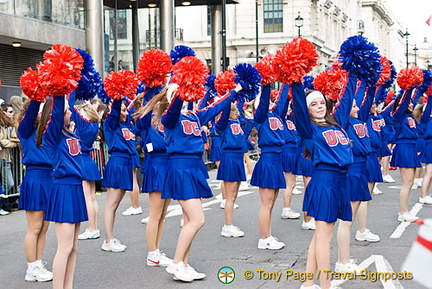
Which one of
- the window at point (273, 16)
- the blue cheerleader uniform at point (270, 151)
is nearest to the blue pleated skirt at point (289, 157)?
the blue cheerleader uniform at point (270, 151)

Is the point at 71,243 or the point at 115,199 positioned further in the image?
the point at 115,199

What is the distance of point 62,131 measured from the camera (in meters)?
5.77

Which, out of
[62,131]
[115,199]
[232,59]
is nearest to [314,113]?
[62,131]

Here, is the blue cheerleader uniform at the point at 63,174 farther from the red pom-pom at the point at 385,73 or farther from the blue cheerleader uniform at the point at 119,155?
the red pom-pom at the point at 385,73

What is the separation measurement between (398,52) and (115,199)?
106232 mm

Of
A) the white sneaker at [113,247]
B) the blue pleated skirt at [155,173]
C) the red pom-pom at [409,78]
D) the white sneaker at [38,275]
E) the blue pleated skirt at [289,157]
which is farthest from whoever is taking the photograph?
the blue pleated skirt at [289,157]

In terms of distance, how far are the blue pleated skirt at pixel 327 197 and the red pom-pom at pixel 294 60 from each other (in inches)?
33.9

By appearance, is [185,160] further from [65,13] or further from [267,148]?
Answer: [65,13]

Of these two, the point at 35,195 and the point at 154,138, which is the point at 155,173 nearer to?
the point at 154,138

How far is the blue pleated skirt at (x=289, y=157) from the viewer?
1030 centimetres

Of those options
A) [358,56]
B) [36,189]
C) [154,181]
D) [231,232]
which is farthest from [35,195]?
[358,56]

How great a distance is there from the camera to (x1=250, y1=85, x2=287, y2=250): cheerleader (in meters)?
8.02

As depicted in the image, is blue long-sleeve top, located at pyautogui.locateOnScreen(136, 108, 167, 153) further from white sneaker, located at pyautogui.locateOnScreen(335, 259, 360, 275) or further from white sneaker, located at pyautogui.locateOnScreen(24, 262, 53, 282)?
white sneaker, located at pyautogui.locateOnScreen(335, 259, 360, 275)

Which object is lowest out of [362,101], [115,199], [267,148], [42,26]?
[115,199]
